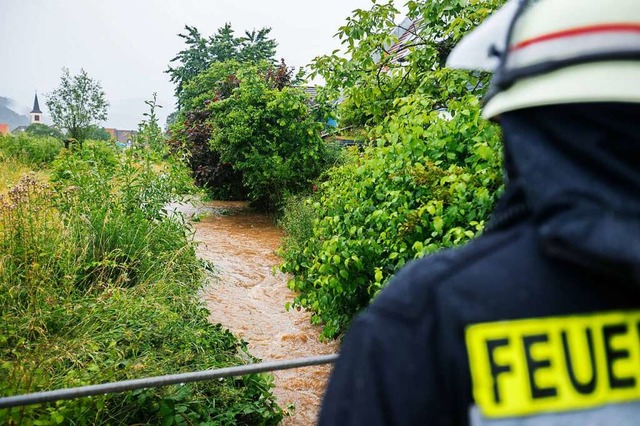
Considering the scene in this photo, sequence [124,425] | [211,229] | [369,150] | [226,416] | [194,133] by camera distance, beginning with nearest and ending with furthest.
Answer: [124,425] < [226,416] < [369,150] < [211,229] < [194,133]

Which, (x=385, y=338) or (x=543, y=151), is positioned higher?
(x=543, y=151)

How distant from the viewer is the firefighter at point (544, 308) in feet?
2.09

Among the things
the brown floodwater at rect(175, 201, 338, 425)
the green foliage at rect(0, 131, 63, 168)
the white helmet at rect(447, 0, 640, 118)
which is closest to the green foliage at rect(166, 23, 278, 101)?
the green foliage at rect(0, 131, 63, 168)

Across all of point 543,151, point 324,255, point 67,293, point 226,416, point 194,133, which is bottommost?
point 226,416

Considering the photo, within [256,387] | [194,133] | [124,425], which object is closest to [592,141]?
[124,425]

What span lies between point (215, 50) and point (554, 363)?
108ft

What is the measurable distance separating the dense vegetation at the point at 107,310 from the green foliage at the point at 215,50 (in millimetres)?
24647

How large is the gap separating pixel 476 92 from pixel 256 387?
10.4ft

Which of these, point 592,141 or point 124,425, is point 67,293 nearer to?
point 124,425

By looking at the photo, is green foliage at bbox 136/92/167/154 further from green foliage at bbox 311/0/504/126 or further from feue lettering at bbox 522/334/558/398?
Result: feue lettering at bbox 522/334/558/398

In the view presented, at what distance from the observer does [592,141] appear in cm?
64

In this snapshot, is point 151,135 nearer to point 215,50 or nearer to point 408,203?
point 408,203

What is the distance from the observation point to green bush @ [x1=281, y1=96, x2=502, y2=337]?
338cm

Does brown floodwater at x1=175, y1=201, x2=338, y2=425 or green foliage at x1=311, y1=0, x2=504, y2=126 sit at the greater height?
green foliage at x1=311, y1=0, x2=504, y2=126
